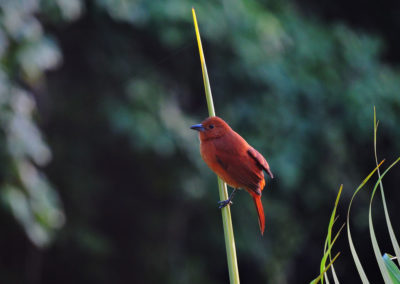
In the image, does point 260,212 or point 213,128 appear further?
point 213,128

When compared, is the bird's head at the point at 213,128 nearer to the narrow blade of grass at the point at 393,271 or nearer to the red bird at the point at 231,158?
the red bird at the point at 231,158

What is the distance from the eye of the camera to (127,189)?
6.28m

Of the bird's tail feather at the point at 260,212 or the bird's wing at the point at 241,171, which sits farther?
the bird's wing at the point at 241,171

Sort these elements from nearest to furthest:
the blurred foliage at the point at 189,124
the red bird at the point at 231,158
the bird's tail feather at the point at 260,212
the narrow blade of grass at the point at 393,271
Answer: the narrow blade of grass at the point at 393,271, the bird's tail feather at the point at 260,212, the red bird at the point at 231,158, the blurred foliage at the point at 189,124

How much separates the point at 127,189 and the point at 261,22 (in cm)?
249

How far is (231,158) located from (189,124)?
280 centimetres

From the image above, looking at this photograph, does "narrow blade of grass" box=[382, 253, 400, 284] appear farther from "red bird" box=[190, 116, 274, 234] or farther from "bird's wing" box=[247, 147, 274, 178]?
"red bird" box=[190, 116, 274, 234]

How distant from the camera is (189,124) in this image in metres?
4.80

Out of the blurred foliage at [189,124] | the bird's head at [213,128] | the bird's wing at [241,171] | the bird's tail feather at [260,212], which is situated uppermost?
the blurred foliage at [189,124]

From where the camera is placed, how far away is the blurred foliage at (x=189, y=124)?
4930 millimetres

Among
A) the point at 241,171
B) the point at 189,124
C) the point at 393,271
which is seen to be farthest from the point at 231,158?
the point at 189,124

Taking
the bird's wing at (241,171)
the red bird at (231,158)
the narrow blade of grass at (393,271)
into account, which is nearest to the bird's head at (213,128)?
the red bird at (231,158)

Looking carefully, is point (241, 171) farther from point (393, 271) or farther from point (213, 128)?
point (393, 271)

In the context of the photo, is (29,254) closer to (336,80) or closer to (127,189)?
(127,189)
